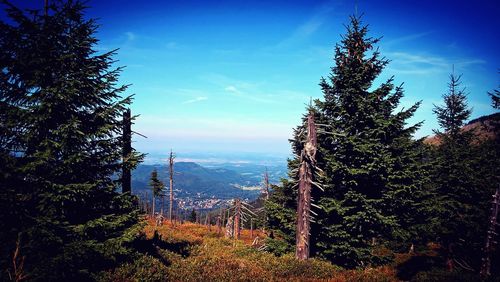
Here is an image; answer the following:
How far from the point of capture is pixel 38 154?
8.77m

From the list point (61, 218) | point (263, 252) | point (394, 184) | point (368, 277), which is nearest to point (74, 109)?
point (61, 218)

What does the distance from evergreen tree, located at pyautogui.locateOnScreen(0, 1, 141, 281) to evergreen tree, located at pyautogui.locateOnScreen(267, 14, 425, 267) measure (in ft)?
31.6

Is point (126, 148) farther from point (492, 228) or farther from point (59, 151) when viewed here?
point (492, 228)

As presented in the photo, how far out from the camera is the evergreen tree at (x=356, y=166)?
13.0 m

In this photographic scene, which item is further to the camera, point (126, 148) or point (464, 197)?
point (464, 197)

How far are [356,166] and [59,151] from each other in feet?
43.3

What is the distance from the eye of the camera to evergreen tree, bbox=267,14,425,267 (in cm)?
1304

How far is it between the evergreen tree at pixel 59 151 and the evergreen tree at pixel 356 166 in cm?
963

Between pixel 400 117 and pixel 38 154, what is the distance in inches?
724

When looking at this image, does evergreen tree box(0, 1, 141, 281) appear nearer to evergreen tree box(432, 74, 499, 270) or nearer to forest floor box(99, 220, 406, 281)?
forest floor box(99, 220, 406, 281)

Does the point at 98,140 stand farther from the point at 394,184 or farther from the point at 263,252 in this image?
the point at 394,184

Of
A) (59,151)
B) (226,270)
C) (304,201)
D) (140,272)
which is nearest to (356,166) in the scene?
(304,201)

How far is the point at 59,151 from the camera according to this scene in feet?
30.9

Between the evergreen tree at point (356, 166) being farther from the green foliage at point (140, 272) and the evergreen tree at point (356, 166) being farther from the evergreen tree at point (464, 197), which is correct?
the green foliage at point (140, 272)
